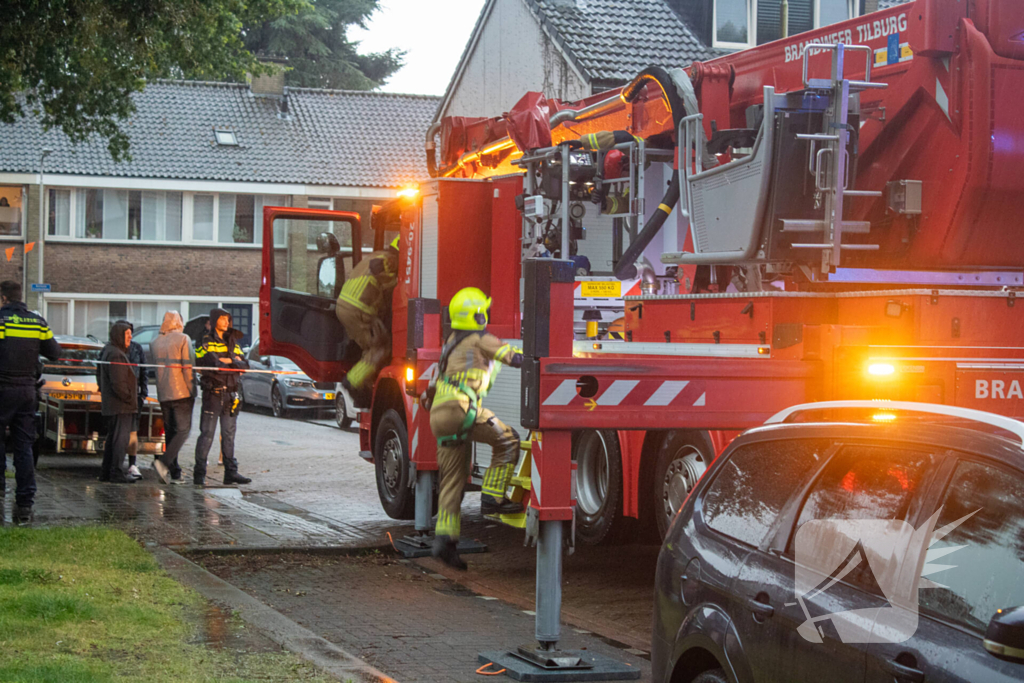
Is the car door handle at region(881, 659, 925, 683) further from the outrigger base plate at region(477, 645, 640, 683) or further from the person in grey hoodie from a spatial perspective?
the person in grey hoodie

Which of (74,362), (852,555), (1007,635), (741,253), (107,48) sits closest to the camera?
(1007,635)

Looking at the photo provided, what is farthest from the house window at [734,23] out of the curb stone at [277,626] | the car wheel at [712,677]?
the car wheel at [712,677]

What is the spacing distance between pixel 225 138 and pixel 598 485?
33690 mm

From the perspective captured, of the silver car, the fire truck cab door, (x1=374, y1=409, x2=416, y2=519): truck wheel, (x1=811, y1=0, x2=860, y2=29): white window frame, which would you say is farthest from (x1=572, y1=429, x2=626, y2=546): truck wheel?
(x1=811, y1=0, x2=860, y2=29): white window frame

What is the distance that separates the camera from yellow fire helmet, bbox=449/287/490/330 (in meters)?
8.50

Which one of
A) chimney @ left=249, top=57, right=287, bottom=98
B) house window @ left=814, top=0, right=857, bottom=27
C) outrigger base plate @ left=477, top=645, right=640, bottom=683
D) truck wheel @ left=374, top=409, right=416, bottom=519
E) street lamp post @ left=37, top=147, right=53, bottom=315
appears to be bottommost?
outrigger base plate @ left=477, top=645, right=640, bottom=683

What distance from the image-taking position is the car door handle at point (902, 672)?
3078 mm

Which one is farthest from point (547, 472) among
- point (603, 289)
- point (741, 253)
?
point (603, 289)

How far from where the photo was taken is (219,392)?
45.6 ft

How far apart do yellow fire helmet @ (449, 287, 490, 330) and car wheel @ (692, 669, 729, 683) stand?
15.2 ft

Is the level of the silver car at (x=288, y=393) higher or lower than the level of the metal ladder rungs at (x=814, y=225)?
lower

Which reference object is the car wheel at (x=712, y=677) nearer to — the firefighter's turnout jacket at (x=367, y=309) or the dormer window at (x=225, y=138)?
the firefighter's turnout jacket at (x=367, y=309)

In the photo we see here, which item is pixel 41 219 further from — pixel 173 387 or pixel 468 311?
pixel 468 311

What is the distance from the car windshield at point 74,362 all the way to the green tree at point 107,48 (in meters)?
2.96
